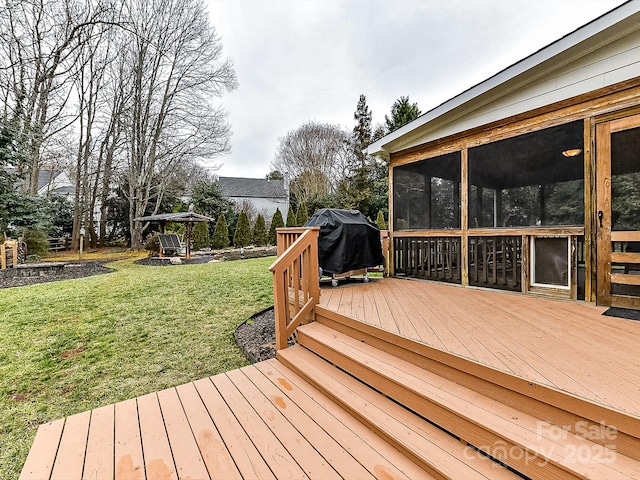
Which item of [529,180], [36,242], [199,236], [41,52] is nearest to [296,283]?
[529,180]

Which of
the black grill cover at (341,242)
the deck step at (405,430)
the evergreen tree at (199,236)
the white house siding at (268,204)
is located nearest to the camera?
the deck step at (405,430)

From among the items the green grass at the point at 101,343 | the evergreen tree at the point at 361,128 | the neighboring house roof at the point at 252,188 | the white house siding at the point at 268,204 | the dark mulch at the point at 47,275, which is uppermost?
the evergreen tree at the point at 361,128

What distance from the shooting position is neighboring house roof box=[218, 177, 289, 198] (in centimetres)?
2662

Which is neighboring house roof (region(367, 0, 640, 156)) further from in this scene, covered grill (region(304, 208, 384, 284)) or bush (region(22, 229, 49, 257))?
bush (region(22, 229, 49, 257))

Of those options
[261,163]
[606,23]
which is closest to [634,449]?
[606,23]

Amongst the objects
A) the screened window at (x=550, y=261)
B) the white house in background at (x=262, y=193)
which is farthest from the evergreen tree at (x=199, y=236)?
the screened window at (x=550, y=261)

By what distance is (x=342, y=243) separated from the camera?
4.57 m

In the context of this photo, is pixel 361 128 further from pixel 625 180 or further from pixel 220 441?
pixel 220 441

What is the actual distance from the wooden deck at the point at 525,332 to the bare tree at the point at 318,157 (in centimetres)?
1685

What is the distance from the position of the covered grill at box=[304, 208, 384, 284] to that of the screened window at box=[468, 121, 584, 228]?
169 cm

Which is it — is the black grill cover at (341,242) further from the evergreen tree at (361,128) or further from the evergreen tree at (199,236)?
the evergreen tree at (361,128)

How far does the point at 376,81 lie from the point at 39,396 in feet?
59.7

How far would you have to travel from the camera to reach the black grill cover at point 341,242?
4.55 metres

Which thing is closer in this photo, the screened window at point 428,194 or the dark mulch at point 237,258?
the dark mulch at point 237,258
